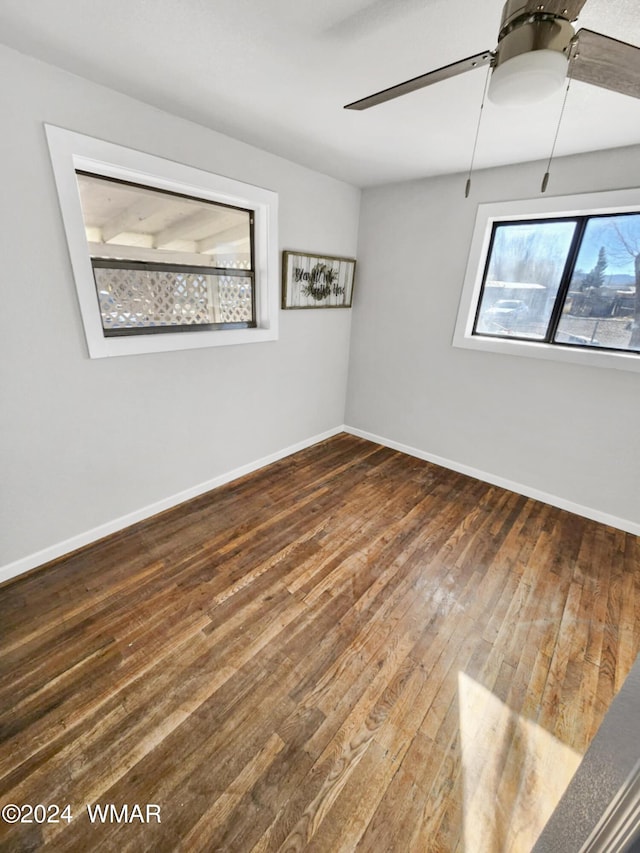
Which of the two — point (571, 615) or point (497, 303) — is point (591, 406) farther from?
point (571, 615)

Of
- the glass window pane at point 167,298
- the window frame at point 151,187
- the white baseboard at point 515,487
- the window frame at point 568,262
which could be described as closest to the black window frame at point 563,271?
the window frame at point 568,262

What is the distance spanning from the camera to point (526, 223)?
2.60m

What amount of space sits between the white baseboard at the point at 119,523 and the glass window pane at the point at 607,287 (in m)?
2.60

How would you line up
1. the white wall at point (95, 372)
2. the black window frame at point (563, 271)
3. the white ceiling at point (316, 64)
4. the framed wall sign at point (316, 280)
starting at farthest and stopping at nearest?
the framed wall sign at point (316, 280) < the black window frame at point (563, 271) < the white wall at point (95, 372) < the white ceiling at point (316, 64)

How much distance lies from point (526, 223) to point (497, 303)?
1.88 feet

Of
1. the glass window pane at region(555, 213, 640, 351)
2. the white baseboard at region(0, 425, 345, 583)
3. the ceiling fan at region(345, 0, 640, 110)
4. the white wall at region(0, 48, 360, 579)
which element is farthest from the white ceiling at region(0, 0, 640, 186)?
the white baseboard at region(0, 425, 345, 583)

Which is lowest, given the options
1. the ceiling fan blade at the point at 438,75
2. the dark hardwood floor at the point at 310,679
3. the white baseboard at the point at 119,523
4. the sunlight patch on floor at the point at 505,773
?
the sunlight patch on floor at the point at 505,773

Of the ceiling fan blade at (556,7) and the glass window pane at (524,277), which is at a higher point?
the ceiling fan blade at (556,7)

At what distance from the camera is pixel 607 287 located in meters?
2.39

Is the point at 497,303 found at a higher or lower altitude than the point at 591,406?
higher

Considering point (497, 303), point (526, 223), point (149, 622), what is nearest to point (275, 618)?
point (149, 622)

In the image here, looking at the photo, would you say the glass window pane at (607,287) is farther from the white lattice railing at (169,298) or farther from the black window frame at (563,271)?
the white lattice railing at (169,298)

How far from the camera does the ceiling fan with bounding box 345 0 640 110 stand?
905 millimetres

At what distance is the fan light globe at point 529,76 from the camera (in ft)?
2.97
